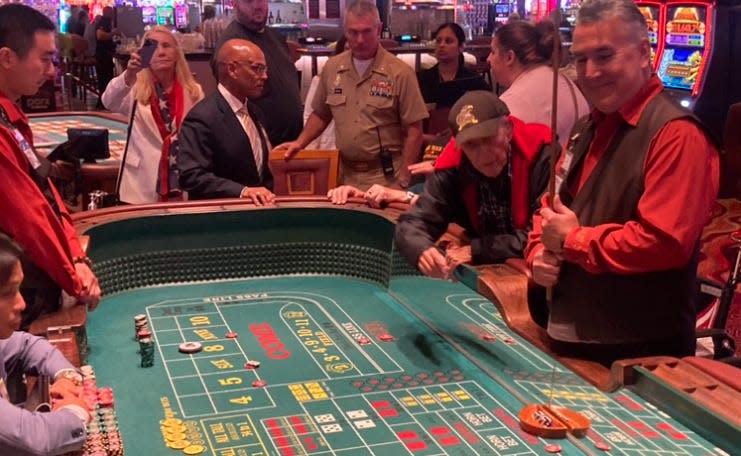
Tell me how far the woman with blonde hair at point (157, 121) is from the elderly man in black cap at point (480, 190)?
6.50 feet

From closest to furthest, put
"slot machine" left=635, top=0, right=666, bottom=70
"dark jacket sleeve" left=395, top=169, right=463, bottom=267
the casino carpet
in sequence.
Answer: "dark jacket sleeve" left=395, top=169, right=463, bottom=267 → the casino carpet → "slot machine" left=635, top=0, right=666, bottom=70

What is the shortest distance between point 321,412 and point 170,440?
1.25 ft

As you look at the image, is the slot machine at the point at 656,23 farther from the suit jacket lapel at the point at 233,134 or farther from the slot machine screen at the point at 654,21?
the suit jacket lapel at the point at 233,134

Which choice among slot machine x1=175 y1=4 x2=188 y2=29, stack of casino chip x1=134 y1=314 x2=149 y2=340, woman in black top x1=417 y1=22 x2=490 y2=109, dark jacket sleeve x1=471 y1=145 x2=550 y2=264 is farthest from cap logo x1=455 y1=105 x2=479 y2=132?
slot machine x1=175 y1=4 x2=188 y2=29

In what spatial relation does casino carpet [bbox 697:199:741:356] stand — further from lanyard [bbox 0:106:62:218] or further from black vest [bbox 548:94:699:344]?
lanyard [bbox 0:106:62:218]

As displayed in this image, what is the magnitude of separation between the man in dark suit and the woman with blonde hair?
627 millimetres

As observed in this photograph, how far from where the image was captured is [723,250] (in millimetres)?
6125

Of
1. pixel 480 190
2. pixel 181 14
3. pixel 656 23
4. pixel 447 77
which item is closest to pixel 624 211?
pixel 480 190

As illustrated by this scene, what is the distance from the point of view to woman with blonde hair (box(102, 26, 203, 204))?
4691mm

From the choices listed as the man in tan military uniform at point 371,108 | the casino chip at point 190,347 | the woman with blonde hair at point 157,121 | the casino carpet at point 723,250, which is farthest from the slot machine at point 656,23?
the casino chip at point 190,347

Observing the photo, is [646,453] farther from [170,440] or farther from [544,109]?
[544,109]

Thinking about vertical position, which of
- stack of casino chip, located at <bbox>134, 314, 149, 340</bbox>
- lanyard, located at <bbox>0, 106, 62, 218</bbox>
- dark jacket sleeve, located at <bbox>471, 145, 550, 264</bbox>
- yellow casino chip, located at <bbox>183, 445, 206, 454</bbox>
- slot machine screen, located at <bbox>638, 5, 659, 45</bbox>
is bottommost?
yellow casino chip, located at <bbox>183, 445, 206, 454</bbox>

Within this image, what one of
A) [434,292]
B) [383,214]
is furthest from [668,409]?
[383,214]

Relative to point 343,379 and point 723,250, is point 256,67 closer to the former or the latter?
point 343,379
